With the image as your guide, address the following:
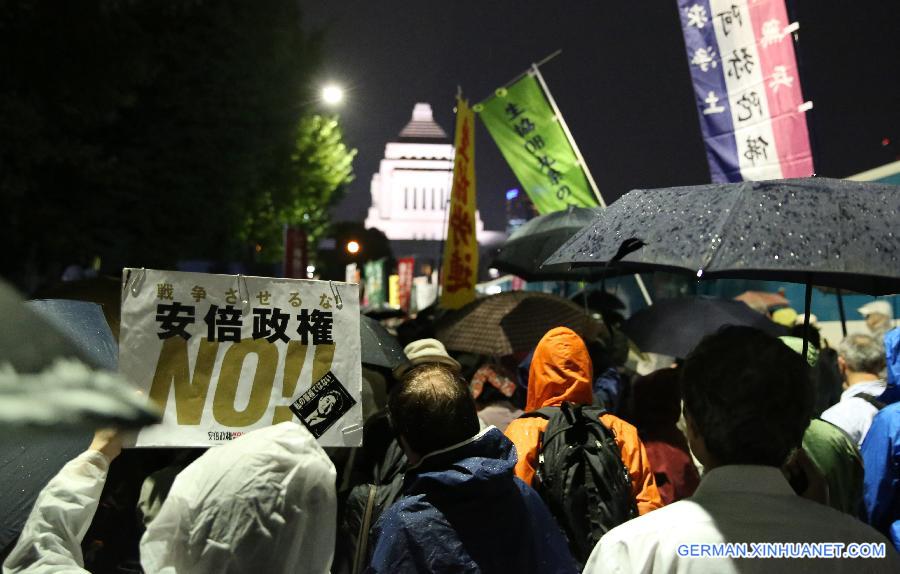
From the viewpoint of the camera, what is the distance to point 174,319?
10.7 feet

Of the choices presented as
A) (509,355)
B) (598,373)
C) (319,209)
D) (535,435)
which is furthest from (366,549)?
(319,209)

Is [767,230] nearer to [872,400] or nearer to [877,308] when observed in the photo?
[872,400]

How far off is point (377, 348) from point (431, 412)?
226cm

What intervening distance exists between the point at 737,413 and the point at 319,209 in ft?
113

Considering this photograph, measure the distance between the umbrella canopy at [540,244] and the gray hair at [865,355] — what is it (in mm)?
2626

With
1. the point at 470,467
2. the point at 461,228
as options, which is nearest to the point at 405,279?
the point at 461,228

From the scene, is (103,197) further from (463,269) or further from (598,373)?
(598,373)

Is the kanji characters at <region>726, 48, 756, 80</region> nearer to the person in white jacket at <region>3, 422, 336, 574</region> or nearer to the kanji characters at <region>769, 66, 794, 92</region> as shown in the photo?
the kanji characters at <region>769, 66, 794, 92</region>

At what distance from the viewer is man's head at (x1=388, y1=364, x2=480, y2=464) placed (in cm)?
247

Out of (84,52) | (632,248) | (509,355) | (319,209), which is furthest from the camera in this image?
(319,209)

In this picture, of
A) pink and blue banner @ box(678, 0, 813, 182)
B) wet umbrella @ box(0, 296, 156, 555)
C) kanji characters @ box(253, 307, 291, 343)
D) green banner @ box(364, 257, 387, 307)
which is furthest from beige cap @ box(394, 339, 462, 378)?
green banner @ box(364, 257, 387, 307)

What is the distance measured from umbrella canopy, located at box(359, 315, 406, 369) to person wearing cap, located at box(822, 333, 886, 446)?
2.22 meters

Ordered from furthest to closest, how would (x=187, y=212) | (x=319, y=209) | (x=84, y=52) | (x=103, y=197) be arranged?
(x=319, y=209)
(x=187, y=212)
(x=103, y=197)
(x=84, y=52)

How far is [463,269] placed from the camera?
8.91m
